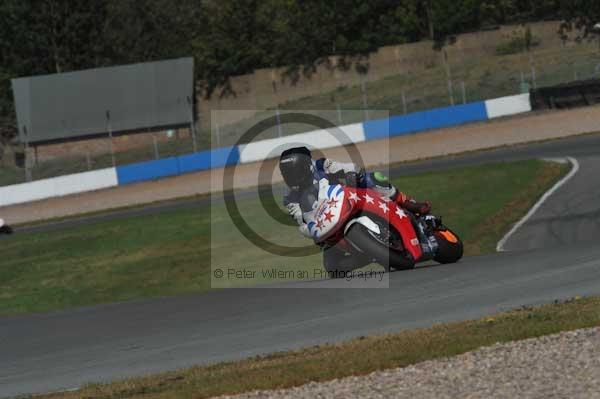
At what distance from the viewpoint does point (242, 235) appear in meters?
24.0

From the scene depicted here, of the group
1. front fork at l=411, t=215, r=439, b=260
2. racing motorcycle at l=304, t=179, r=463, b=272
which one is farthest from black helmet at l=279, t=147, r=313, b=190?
front fork at l=411, t=215, r=439, b=260

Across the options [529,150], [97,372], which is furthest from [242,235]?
[97,372]

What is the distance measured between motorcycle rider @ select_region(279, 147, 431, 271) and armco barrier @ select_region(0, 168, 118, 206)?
3084cm

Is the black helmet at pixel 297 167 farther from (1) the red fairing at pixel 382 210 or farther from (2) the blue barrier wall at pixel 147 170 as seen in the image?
(2) the blue barrier wall at pixel 147 170

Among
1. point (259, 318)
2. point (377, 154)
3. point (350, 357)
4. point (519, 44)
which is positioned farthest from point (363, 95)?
point (350, 357)

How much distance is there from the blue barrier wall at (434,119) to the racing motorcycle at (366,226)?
29.4m

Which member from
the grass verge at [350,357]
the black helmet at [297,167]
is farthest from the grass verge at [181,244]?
the grass verge at [350,357]

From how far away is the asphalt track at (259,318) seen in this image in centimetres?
920

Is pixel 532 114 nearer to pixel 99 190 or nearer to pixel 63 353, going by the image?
pixel 99 190

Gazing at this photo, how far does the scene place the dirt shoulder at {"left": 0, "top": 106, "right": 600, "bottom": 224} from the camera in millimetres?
36031

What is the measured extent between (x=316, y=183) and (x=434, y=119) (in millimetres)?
30724

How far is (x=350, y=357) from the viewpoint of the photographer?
805cm

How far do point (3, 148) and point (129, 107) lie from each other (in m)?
7.13

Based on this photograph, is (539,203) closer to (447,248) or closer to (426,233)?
(447,248)
